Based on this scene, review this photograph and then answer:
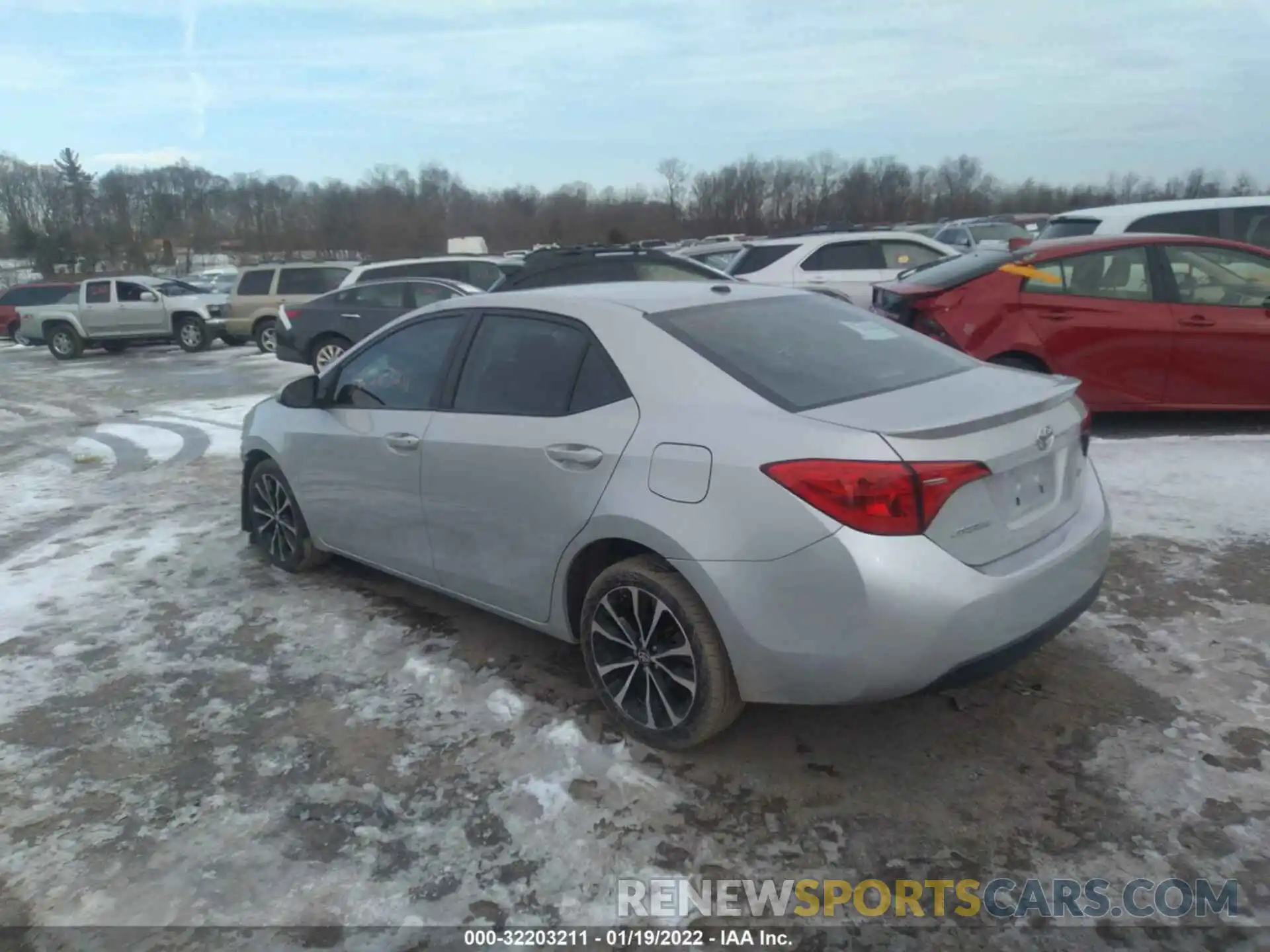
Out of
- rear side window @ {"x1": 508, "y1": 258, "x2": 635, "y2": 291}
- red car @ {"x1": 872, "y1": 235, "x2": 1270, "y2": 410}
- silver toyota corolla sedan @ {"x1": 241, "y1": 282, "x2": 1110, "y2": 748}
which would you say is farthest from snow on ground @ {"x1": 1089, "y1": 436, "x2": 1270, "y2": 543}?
rear side window @ {"x1": 508, "y1": 258, "x2": 635, "y2": 291}

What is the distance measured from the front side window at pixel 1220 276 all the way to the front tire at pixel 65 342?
2206 centimetres

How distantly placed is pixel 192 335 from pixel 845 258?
50.4 ft

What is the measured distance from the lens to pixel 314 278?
18.4m

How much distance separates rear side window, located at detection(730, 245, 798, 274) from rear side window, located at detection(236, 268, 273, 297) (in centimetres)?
1072

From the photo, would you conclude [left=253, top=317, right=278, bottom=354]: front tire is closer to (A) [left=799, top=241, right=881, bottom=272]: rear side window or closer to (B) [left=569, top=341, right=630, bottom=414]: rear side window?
(A) [left=799, top=241, right=881, bottom=272]: rear side window

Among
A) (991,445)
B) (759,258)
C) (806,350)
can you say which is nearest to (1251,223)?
(759,258)

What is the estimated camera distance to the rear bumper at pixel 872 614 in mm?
2732

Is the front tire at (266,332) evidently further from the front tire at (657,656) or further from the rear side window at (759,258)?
the front tire at (657,656)

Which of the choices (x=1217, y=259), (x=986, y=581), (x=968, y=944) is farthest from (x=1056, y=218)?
(x=968, y=944)

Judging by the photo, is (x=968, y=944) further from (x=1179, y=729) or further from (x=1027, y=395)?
(x=1027, y=395)

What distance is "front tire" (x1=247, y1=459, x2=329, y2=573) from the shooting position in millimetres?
5180

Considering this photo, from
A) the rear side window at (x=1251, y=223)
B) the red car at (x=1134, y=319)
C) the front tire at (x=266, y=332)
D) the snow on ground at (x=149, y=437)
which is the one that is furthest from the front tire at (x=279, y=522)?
the front tire at (x=266, y=332)

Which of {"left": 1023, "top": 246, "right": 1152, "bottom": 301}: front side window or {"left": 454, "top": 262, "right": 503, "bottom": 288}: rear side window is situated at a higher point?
{"left": 1023, "top": 246, "right": 1152, "bottom": 301}: front side window

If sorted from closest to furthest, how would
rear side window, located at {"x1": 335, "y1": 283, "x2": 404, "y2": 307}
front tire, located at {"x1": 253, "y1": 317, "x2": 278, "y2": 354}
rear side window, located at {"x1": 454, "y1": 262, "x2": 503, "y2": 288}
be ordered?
rear side window, located at {"x1": 335, "y1": 283, "x2": 404, "y2": 307}
rear side window, located at {"x1": 454, "y1": 262, "x2": 503, "y2": 288}
front tire, located at {"x1": 253, "y1": 317, "x2": 278, "y2": 354}
